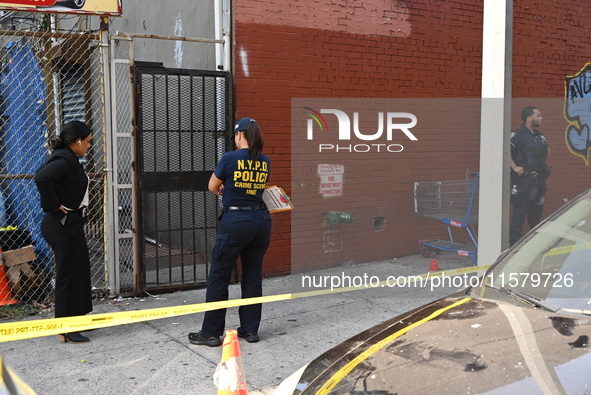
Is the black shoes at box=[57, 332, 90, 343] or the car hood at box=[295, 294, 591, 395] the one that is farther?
the black shoes at box=[57, 332, 90, 343]

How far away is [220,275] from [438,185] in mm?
4482

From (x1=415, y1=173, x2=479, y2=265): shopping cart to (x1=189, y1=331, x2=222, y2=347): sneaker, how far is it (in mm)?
4234

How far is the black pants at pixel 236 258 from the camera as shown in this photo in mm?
5109

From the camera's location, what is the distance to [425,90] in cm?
873

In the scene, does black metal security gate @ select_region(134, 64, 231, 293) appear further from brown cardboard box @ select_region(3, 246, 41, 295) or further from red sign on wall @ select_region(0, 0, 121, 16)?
brown cardboard box @ select_region(3, 246, 41, 295)

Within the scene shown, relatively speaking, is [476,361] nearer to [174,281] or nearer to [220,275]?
[220,275]

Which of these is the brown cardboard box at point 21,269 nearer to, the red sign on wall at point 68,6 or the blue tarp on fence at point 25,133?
the blue tarp on fence at point 25,133

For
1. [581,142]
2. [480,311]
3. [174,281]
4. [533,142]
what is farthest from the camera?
[581,142]

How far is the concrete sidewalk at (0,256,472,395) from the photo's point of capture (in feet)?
14.9

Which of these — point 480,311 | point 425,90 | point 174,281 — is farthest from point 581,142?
point 480,311

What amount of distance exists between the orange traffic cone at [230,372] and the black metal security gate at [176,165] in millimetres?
3613

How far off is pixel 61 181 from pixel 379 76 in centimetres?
456

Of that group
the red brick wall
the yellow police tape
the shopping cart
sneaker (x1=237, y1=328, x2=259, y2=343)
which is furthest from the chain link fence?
the shopping cart

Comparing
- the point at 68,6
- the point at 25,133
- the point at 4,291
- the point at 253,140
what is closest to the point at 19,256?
the point at 4,291
